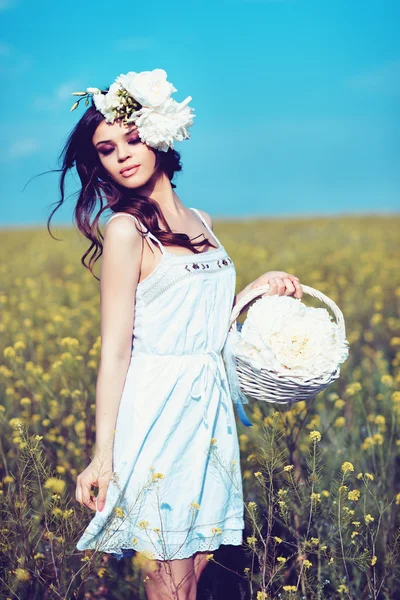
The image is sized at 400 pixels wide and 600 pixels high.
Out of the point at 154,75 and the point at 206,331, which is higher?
the point at 154,75

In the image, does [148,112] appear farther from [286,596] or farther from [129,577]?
[129,577]

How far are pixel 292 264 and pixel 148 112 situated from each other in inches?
251

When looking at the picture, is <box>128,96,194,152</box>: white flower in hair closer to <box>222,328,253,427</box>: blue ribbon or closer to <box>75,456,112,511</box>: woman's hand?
<box>222,328,253,427</box>: blue ribbon

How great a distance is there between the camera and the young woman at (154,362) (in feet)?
6.46

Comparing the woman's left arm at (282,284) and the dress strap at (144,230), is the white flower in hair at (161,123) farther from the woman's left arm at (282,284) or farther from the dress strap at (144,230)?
the woman's left arm at (282,284)

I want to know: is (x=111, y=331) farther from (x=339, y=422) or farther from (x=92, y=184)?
(x=339, y=422)

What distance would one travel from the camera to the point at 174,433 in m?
2.02

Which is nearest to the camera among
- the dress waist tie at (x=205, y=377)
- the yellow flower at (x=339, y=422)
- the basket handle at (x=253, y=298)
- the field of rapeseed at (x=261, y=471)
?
the field of rapeseed at (x=261, y=471)

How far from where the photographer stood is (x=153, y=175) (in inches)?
91.0

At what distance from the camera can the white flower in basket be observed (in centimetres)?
195

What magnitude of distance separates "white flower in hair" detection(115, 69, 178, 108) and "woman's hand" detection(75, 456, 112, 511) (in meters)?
1.12

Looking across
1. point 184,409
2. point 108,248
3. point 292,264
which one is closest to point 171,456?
point 184,409

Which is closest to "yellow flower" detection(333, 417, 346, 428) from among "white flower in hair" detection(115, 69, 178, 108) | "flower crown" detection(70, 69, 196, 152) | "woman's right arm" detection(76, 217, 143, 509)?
"woman's right arm" detection(76, 217, 143, 509)

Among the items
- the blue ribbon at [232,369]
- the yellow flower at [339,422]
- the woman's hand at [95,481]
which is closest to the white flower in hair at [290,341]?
the blue ribbon at [232,369]
